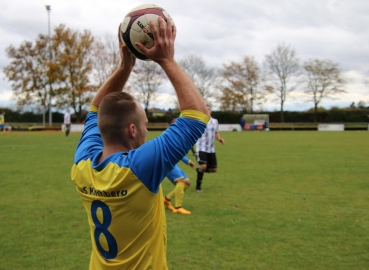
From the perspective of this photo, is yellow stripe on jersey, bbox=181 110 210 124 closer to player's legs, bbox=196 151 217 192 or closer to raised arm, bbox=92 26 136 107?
raised arm, bbox=92 26 136 107

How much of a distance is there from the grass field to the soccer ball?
11.0 ft

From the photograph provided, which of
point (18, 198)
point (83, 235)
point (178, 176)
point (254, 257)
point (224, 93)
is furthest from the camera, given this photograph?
point (224, 93)

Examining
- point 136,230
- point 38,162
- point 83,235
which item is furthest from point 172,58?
point 38,162

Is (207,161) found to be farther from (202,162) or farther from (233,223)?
(233,223)

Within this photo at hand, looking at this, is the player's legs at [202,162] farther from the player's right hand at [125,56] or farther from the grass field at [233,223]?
the player's right hand at [125,56]

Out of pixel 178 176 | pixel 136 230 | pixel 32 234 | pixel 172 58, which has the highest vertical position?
pixel 172 58

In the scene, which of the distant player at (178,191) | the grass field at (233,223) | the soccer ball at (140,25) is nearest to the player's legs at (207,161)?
the grass field at (233,223)

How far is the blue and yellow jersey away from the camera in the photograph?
182 cm

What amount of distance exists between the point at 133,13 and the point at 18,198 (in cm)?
741

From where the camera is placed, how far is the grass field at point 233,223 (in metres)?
4.97

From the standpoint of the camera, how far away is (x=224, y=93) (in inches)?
2477

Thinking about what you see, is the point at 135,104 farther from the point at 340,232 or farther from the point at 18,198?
the point at 18,198

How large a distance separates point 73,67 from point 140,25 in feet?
169

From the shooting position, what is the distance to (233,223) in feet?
21.5
